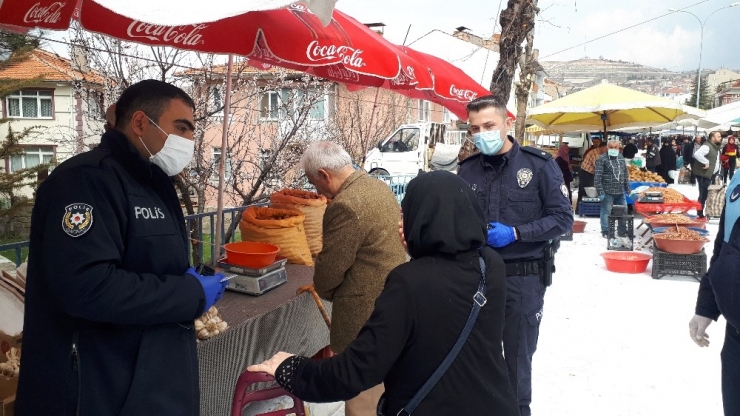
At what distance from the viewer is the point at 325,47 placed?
378cm

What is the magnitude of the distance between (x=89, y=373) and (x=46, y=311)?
239 millimetres

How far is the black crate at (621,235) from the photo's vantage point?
10094 mm

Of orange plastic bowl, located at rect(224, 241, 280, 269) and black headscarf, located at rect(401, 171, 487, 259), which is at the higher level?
black headscarf, located at rect(401, 171, 487, 259)

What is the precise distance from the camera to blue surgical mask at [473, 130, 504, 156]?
12.2 feet

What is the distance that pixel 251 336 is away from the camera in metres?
3.39

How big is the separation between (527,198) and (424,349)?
214 cm

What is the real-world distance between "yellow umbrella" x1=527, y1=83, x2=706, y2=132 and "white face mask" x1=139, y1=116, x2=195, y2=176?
10.6 m

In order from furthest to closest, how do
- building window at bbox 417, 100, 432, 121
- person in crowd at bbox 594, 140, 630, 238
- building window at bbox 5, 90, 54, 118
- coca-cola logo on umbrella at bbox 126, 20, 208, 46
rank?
building window at bbox 417, 100, 432, 121 < building window at bbox 5, 90, 54, 118 < person in crowd at bbox 594, 140, 630, 238 < coca-cola logo on umbrella at bbox 126, 20, 208, 46

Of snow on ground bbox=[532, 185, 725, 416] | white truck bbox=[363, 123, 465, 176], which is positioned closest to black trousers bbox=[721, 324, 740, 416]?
snow on ground bbox=[532, 185, 725, 416]

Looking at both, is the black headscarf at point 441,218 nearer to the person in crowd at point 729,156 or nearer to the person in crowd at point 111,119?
the person in crowd at point 111,119

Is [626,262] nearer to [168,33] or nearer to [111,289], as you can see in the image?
[168,33]

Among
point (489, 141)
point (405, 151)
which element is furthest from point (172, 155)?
point (405, 151)

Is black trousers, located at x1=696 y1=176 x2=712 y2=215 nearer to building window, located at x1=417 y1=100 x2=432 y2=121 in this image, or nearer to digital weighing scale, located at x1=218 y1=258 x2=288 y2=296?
digital weighing scale, located at x1=218 y1=258 x2=288 y2=296

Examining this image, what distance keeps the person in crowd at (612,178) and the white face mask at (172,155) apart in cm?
1064
